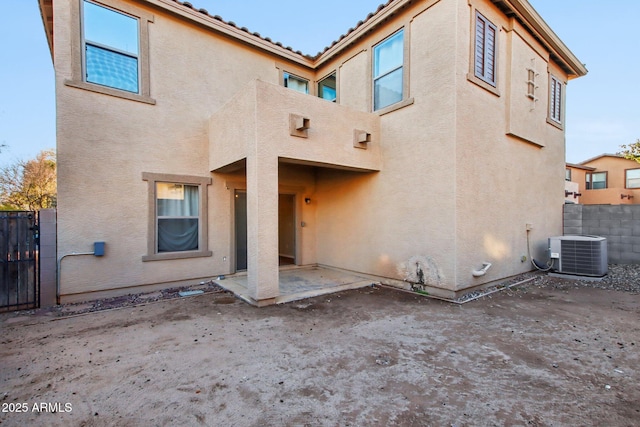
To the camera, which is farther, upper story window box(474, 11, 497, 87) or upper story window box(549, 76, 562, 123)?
upper story window box(549, 76, 562, 123)

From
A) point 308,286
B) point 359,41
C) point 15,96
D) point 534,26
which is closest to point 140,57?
point 359,41

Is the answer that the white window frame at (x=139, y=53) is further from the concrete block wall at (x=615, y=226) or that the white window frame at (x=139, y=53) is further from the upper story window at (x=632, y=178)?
the upper story window at (x=632, y=178)

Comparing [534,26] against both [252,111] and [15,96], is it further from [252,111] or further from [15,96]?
[15,96]

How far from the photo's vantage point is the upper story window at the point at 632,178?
18.6 m

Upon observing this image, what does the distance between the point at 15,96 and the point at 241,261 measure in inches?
564

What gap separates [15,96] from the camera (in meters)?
13.1

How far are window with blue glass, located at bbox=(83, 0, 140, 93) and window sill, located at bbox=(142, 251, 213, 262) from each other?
3.58 m

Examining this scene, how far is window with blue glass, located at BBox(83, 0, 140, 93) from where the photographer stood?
585 centimetres

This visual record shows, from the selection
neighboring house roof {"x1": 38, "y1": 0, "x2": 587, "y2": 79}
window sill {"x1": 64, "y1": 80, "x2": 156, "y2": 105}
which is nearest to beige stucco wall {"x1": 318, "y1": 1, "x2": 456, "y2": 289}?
neighboring house roof {"x1": 38, "y1": 0, "x2": 587, "y2": 79}

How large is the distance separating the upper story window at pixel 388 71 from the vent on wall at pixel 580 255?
18.2 ft

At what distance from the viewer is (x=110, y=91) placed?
5.96 meters

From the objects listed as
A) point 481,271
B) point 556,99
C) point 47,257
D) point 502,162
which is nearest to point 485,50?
point 502,162

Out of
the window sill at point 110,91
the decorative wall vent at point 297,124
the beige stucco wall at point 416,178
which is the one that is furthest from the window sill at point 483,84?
the window sill at point 110,91

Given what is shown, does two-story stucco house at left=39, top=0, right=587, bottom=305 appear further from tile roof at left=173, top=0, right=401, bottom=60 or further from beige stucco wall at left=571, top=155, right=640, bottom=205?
beige stucco wall at left=571, top=155, right=640, bottom=205
